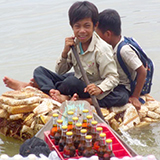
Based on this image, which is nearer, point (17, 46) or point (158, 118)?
point (158, 118)

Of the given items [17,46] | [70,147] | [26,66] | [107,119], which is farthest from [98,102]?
[17,46]

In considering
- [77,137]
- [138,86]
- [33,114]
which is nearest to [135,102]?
[138,86]

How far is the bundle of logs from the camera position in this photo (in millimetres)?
4695

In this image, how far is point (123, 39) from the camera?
5.13 m

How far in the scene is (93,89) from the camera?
15.1 ft

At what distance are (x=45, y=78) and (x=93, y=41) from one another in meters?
0.78

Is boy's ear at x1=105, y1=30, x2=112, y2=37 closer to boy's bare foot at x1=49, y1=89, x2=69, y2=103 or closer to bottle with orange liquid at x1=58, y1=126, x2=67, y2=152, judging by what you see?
boy's bare foot at x1=49, y1=89, x2=69, y2=103

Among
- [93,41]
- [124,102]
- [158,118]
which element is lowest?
[158,118]

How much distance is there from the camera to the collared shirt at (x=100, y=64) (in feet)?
15.6

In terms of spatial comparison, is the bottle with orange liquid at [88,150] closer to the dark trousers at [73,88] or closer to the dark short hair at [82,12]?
the dark trousers at [73,88]

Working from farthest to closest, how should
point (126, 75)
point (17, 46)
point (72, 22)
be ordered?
point (17, 46)
point (126, 75)
point (72, 22)

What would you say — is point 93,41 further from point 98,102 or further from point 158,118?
point 158,118

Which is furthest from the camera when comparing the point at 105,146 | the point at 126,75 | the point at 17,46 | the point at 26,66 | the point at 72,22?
the point at 17,46

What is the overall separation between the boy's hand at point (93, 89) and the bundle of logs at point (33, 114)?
34cm
